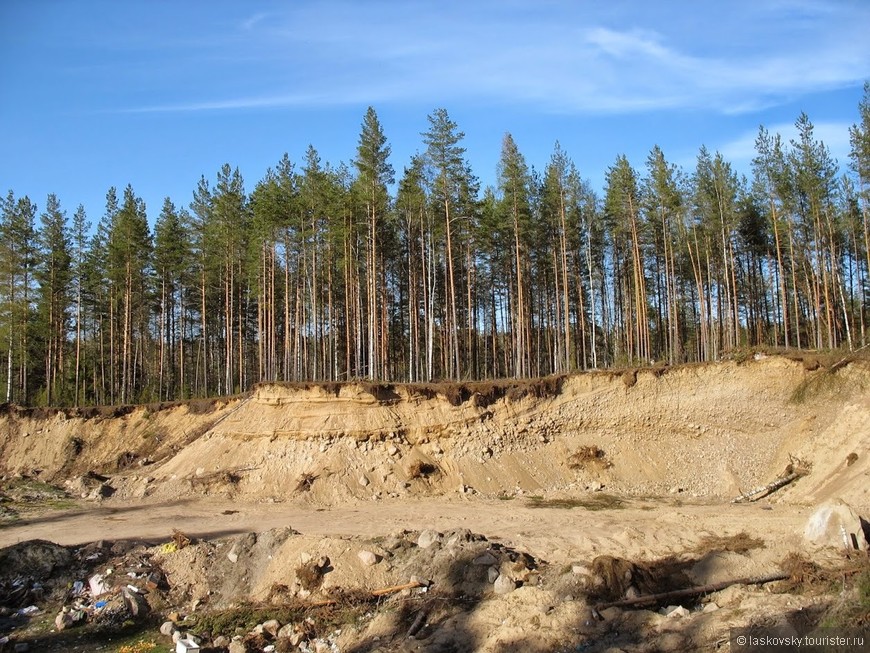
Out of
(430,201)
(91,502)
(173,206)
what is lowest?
(91,502)

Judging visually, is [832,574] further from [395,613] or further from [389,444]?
[389,444]

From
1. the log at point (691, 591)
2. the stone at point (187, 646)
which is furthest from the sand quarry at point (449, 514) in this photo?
the stone at point (187, 646)

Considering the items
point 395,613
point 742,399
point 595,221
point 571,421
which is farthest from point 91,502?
point 595,221

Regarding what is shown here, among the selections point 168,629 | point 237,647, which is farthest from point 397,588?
point 168,629

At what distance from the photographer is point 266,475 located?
27.2 m

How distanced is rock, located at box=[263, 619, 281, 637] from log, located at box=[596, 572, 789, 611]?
7.17m

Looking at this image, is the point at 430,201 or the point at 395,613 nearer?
the point at 395,613

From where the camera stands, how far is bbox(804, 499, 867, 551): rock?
44.7 feet

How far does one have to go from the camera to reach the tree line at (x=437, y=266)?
36.2 meters

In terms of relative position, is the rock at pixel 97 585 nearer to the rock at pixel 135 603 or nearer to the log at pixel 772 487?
the rock at pixel 135 603

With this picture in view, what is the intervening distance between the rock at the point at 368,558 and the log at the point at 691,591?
5929mm

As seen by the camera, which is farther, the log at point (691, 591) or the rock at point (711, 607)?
the log at point (691, 591)

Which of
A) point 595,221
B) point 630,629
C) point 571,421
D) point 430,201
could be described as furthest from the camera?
point 595,221

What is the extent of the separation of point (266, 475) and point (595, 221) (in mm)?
29273
